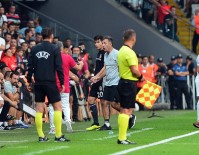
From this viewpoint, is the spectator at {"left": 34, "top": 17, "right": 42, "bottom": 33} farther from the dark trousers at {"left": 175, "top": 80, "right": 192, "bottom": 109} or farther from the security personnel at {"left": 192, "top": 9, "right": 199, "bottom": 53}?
the security personnel at {"left": 192, "top": 9, "right": 199, "bottom": 53}

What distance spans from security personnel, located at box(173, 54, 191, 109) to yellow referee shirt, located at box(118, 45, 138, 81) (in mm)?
17042

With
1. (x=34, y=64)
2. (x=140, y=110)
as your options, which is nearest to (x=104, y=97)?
(x=34, y=64)

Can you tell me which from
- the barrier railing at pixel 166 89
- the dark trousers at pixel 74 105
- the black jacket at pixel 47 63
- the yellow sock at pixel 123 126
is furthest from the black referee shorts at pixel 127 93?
the barrier railing at pixel 166 89

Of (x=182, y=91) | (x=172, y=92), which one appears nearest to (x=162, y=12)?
(x=172, y=92)

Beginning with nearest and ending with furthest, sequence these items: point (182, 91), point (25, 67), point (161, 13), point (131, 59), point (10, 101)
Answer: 1. point (131, 59)
2. point (10, 101)
3. point (25, 67)
4. point (182, 91)
5. point (161, 13)

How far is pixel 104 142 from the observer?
17.8 metres

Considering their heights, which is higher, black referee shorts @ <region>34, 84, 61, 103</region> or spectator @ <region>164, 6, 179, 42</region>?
spectator @ <region>164, 6, 179, 42</region>

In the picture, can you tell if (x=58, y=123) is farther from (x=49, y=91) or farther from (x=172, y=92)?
(x=172, y=92)

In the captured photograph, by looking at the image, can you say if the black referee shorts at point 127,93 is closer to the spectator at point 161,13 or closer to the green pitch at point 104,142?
the green pitch at point 104,142

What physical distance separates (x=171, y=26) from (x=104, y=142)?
20.1 metres

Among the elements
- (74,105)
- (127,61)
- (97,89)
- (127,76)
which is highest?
(127,61)

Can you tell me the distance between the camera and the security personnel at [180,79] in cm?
3447

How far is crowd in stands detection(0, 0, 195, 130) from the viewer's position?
23.8 m

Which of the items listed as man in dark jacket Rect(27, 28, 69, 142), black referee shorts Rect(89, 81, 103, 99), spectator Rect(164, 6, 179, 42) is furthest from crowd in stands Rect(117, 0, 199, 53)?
man in dark jacket Rect(27, 28, 69, 142)
